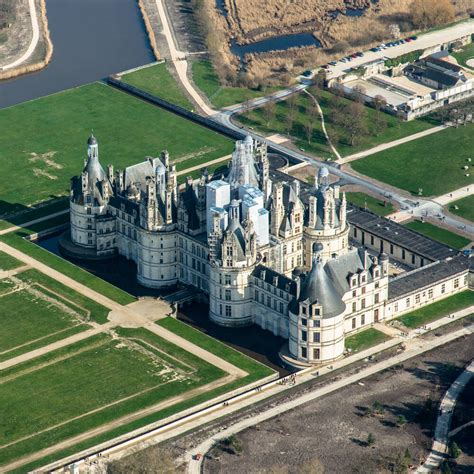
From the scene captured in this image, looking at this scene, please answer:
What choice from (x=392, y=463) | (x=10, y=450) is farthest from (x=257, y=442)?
(x=10, y=450)

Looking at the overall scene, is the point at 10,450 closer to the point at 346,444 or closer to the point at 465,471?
the point at 346,444

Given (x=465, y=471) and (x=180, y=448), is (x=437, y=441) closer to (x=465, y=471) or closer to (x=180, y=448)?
(x=465, y=471)

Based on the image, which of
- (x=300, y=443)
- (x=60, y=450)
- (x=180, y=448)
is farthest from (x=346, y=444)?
(x=60, y=450)

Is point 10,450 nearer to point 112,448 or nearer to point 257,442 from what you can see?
point 112,448

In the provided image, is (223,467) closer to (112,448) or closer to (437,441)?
(112,448)

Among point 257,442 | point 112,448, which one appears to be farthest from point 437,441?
point 112,448

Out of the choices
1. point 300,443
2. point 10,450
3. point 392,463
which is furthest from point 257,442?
point 10,450
